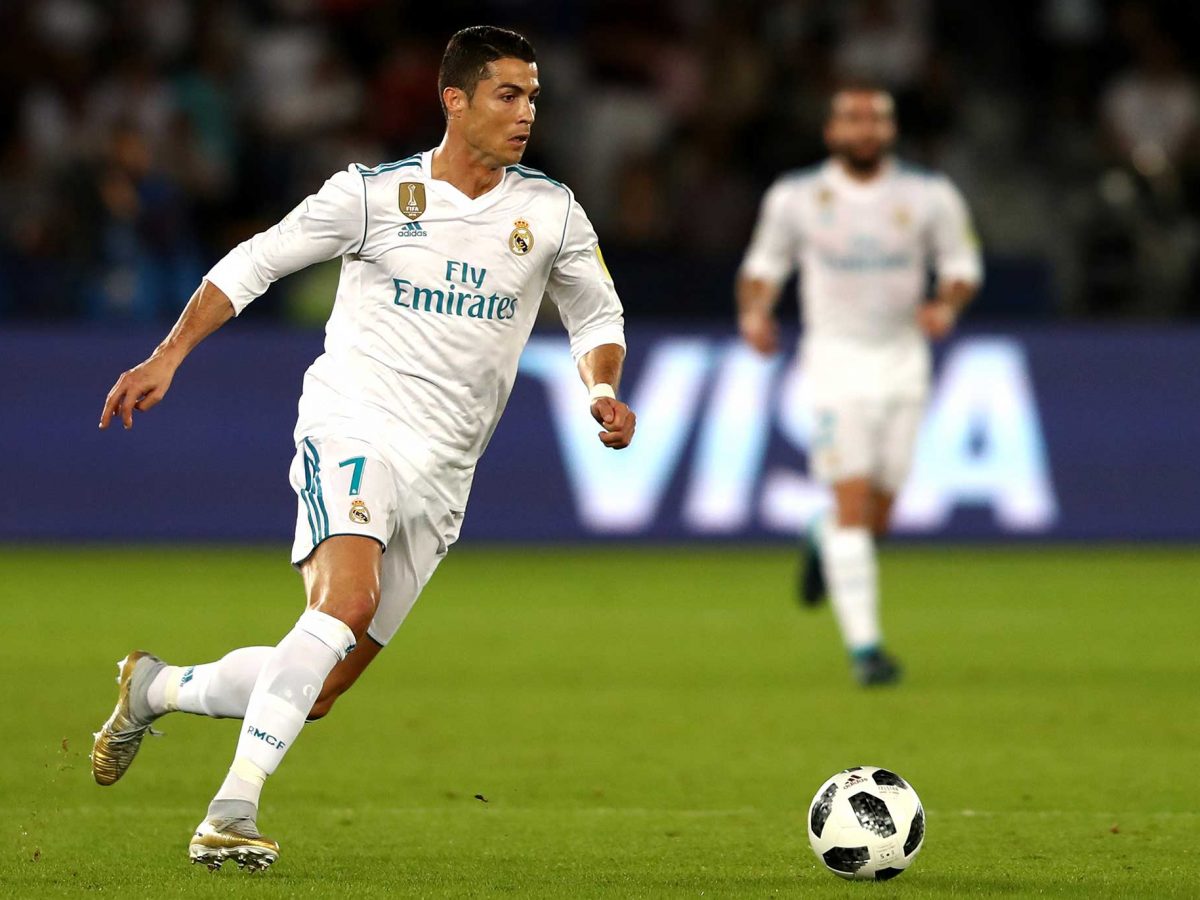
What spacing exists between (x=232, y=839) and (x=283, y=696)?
38 centimetres

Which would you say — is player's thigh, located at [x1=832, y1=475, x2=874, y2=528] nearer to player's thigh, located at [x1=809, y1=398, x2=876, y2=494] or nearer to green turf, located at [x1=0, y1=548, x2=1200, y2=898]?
player's thigh, located at [x1=809, y1=398, x2=876, y2=494]

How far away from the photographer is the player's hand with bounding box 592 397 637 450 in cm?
564

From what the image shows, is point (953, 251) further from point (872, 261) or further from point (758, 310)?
point (758, 310)

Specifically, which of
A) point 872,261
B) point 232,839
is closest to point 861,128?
point 872,261

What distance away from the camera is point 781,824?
247 inches

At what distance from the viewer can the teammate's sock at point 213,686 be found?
5.70 metres

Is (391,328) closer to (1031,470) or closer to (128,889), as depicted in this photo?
(128,889)

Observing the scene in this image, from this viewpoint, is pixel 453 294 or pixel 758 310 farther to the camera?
pixel 758 310

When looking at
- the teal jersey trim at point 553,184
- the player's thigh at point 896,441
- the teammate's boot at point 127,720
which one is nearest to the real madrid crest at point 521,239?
the teal jersey trim at point 553,184

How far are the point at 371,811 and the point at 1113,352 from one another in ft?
30.0

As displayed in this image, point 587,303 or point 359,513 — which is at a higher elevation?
point 587,303

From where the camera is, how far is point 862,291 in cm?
979

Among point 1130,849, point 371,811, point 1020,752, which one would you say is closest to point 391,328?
point 371,811

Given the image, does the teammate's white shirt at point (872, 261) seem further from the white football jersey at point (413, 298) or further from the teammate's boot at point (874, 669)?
the white football jersey at point (413, 298)
